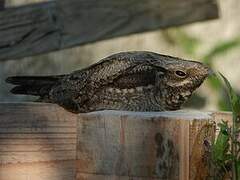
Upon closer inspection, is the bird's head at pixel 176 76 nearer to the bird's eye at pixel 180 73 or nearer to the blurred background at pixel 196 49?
the bird's eye at pixel 180 73

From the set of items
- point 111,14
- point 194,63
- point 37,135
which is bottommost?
point 37,135

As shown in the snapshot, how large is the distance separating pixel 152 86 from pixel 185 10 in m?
2.04

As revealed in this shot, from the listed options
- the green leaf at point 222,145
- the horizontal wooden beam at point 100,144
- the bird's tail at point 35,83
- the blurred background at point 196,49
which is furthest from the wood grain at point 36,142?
the blurred background at point 196,49

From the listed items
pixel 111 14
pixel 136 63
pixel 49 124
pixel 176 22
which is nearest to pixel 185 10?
pixel 176 22

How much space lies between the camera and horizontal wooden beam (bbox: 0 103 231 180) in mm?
2223

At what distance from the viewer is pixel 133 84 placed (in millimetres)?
2930

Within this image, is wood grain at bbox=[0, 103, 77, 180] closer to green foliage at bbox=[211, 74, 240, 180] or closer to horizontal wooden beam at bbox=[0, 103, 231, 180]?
horizontal wooden beam at bbox=[0, 103, 231, 180]

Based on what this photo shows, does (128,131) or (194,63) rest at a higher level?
(194,63)

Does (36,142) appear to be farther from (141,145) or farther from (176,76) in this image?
(176,76)

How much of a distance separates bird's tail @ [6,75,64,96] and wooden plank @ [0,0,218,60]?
26.6 inches

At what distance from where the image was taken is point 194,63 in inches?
108

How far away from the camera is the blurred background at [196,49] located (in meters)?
6.66

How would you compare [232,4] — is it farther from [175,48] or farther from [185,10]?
[185,10]

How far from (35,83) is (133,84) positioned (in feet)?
1.91
